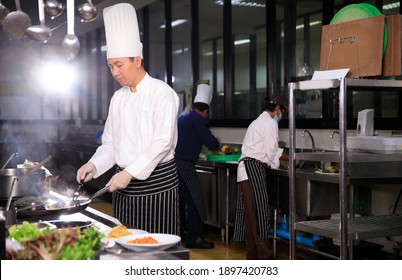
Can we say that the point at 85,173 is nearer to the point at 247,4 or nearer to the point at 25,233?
the point at 25,233

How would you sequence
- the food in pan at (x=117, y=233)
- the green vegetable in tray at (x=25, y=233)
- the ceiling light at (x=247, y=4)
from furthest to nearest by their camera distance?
1. the ceiling light at (x=247, y=4)
2. the food in pan at (x=117, y=233)
3. the green vegetable in tray at (x=25, y=233)

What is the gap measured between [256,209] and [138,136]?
1.89 metres

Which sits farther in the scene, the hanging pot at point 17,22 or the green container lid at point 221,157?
the green container lid at point 221,157

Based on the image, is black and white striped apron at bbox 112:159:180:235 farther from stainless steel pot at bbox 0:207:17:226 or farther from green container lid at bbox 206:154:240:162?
green container lid at bbox 206:154:240:162

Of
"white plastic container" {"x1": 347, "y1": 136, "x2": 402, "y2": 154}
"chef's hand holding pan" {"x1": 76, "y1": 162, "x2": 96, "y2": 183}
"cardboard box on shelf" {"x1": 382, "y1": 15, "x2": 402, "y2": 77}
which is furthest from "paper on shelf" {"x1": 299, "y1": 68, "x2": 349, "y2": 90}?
"chef's hand holding pan" {"x1": 76, "y1": 162, "x2": 96, "y2": 183}

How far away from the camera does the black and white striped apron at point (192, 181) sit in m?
4.80

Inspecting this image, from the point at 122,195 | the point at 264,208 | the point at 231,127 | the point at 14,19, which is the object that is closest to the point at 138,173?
the point at 122,195

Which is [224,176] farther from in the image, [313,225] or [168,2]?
[168,2]

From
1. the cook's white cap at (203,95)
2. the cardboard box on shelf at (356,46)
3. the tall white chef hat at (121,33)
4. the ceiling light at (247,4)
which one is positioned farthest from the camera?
the ceiling light at (247,4)

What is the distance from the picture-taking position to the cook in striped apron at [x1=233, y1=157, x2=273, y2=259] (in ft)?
13.9

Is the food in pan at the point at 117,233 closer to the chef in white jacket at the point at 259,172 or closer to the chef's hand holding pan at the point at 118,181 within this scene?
the chef's hand holding pan at the point at 118,181

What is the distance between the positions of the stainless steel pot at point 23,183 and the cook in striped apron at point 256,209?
6.10ft

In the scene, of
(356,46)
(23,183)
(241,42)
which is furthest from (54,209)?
(241,42)

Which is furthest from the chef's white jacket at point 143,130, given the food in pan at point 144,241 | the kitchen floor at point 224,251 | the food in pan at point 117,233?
the kitchen floor at point 224,251
